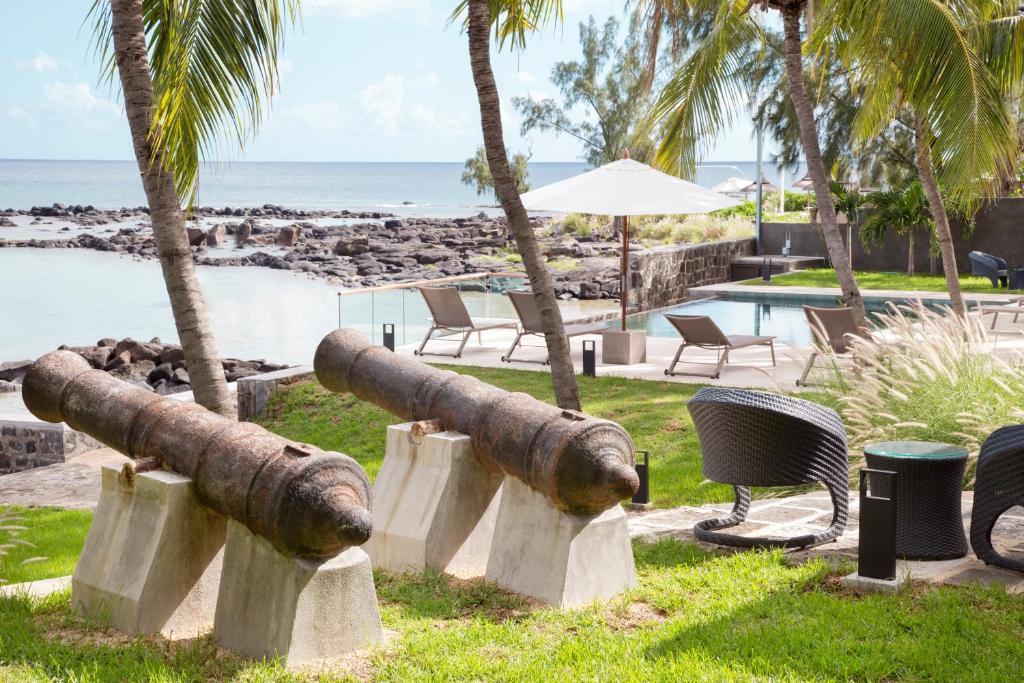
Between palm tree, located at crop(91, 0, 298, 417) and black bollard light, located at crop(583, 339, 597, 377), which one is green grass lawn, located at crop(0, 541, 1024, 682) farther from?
black bollard light, located at crop(583, 339, 597, 377)

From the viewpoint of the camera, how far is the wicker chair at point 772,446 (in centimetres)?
562

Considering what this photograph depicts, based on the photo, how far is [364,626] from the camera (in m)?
4.42

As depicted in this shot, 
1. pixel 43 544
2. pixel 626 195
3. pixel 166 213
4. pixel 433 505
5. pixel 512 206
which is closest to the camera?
pixel 433 505

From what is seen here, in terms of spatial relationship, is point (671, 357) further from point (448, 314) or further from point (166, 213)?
point (166, 213)

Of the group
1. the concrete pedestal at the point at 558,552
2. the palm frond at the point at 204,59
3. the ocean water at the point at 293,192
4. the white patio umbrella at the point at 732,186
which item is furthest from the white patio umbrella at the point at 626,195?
the ocean water at the point at 293,192

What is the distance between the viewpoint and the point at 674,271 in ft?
69.4

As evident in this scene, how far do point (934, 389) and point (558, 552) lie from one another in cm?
359

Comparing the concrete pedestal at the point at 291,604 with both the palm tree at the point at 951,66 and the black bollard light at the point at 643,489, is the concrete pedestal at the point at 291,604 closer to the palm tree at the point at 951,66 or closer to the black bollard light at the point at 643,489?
the black bollard light at the point at 643,489

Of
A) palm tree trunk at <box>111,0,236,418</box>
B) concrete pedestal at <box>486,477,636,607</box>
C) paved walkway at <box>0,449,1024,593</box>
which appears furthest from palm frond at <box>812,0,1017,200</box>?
palm tree trunk at <box>111,0,236,418</box>

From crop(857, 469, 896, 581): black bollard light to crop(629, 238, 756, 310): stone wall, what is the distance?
572 inches

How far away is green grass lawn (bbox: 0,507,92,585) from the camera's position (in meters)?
6.89

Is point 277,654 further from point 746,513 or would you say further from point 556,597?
point 746,513

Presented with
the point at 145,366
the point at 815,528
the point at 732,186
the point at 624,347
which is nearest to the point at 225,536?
the point at 815,528

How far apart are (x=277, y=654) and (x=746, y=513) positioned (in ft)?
9.99
